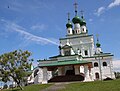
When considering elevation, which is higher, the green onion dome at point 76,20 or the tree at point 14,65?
the green onion dome at point 76,20

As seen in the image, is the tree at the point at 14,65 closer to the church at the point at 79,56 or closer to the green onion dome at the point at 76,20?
the church at the point at 79,56

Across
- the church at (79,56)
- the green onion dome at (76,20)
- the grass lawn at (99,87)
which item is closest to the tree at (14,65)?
the grass lawn at (99,87)

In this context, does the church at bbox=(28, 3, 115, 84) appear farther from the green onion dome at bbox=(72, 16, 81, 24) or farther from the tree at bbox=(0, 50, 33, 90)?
the tree at bbox=(0, 50, 33, 90)

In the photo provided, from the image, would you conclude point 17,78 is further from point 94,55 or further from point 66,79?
point 94,55

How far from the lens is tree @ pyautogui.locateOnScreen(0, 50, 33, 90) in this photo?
23844 mm

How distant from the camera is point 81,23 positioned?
Result: 54.8 meters

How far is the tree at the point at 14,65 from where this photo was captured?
23.8m

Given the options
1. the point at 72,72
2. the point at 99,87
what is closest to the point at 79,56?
the point at 72,72

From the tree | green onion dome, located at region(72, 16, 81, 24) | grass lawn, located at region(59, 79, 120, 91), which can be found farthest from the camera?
green onion dome, located at region(72, 16, 81, 24)

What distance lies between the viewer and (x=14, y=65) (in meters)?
24.2

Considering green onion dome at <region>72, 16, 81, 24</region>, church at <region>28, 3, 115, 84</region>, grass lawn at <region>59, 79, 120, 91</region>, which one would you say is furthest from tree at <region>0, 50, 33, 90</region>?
green onion dome at <region>72, 16, 81, 24</region>

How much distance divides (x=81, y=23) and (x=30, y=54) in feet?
106

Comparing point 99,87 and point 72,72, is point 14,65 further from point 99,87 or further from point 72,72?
point 72,72

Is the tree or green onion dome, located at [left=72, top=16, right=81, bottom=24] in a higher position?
green onion dome, located at [left=72, top=16, right=81, bottom=24]
